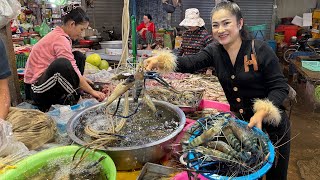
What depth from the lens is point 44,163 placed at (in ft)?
5.04

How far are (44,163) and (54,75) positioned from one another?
171 centimetres

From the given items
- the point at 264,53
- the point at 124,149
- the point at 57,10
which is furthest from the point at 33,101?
the point at 57,10

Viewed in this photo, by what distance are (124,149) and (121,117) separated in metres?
0.37

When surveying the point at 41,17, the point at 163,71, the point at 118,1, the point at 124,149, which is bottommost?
the point at 124,149

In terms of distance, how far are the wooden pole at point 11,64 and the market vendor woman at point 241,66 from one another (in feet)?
5.87

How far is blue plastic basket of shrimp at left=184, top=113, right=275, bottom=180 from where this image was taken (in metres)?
1.34

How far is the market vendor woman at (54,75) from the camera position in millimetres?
3055

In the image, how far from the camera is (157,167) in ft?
4.98

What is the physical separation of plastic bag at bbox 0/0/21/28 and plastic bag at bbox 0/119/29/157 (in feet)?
4.34

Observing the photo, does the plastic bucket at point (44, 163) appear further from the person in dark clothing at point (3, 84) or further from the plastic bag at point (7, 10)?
the plastic bag at point (7, 10)

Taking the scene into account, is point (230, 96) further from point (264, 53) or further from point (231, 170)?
point (231, 170)

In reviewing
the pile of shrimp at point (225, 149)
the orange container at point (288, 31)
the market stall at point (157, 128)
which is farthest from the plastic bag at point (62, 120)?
the orange container at point (288, 31)

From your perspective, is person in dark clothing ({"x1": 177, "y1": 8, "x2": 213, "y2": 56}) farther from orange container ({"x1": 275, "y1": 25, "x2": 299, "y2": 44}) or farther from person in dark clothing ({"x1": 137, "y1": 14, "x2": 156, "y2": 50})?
orange container ({"x1": 275, "y1": 25, "x2": 299, "y2": 44})

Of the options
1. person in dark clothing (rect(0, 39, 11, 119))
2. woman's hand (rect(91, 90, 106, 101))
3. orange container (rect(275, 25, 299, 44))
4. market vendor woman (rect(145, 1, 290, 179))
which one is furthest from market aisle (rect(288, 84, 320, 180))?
orange container (rect(275, 25, 299, 44))
